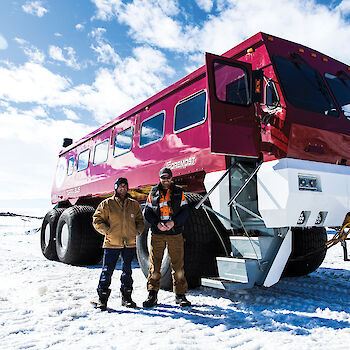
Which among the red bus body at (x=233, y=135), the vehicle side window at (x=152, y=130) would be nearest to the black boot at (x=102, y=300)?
the red bus body at (x=233, y=135)

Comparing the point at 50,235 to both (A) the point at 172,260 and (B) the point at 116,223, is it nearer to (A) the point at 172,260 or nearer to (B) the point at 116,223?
(B) the point at 116,223

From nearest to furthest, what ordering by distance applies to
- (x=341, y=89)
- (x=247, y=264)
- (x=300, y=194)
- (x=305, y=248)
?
(x=300, y=194)
(x=247, y=264)
(x=341, y=89)
(x=305, y=248)

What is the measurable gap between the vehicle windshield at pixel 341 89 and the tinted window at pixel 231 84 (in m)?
1.33

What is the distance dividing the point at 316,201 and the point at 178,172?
1.87 metres

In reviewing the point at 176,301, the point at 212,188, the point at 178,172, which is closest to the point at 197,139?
the point at 178,172

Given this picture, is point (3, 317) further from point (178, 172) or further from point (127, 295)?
point (178, 172)

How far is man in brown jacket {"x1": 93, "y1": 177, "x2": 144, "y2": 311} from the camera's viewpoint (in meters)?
3.77

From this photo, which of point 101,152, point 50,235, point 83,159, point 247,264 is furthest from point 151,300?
point 83,159

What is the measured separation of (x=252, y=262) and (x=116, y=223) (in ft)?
5.08

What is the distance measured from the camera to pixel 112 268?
382cm

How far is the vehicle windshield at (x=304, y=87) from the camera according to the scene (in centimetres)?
385

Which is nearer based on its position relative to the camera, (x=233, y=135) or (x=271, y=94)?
(x=233, y=135)

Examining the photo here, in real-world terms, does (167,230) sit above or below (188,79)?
below

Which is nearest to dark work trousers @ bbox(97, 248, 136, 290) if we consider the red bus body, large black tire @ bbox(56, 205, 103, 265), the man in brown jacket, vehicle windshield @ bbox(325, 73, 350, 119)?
the man in brown jacket
